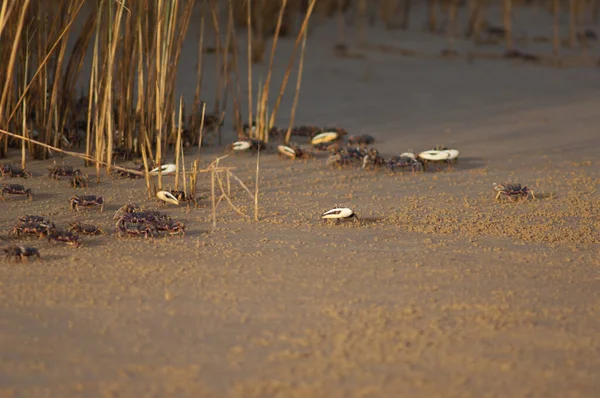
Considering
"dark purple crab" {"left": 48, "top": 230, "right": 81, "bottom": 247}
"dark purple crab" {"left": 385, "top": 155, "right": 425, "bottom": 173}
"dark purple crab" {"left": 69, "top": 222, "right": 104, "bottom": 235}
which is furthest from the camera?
"dark purple crab" {"left": 385, "top": 155, "right": 425, "bottom": 173}

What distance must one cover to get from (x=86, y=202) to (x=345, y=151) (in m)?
1.45

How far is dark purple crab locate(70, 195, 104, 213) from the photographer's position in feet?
10.6

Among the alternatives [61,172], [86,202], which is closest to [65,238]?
[86,202]

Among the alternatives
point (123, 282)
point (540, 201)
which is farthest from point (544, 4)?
point (123, 282)

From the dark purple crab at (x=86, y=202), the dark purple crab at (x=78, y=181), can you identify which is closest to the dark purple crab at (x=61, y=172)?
the dark purple crab at (x=78, y=181)

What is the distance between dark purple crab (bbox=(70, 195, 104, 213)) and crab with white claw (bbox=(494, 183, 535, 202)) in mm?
1557

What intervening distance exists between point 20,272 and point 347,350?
1.05 metres

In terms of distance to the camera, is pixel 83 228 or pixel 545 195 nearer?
pixel 83 228

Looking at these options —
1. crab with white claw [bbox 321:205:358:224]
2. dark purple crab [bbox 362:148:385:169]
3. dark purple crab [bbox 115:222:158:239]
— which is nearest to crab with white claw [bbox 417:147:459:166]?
dark purple crab [bbox 362:148:385:169]

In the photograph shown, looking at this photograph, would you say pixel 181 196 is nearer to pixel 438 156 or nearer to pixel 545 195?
pixel 438 156

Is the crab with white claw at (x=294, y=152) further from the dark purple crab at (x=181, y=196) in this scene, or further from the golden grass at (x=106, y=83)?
the dark purple crab at (x=181, y=196)

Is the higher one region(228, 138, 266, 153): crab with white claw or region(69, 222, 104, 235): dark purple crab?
region(69, 222, 104, 235): dark purple crab

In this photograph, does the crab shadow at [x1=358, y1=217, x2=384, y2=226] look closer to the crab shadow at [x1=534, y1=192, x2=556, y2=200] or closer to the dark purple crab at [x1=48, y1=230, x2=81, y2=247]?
the crab shadow at [x1=534, y1=192, x2=556, y2=200]

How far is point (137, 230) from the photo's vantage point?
9.40ft
